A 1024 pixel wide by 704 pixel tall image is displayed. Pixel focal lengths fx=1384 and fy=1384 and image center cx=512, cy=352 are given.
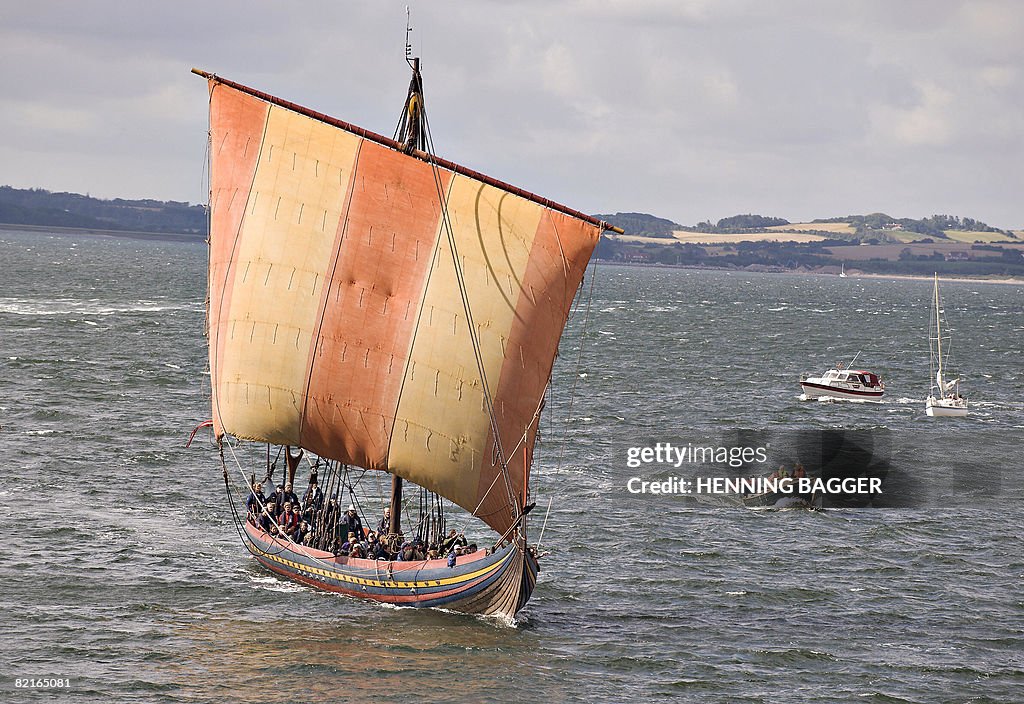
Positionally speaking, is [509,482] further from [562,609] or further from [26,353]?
[26,353]

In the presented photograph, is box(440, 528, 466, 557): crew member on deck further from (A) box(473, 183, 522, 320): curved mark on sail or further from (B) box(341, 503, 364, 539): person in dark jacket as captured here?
(A) box(473, 183, 522, 320): curved mark on sail

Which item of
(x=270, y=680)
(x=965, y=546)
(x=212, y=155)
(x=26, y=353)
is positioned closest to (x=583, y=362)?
(x=26, y=353)

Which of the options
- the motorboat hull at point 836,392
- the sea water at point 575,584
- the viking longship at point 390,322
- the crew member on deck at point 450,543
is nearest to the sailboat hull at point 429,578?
the viking longship at point 390,322

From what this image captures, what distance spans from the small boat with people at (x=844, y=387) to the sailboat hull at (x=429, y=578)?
56.0 m

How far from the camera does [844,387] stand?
91.9m

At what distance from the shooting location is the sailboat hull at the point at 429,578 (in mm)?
38812

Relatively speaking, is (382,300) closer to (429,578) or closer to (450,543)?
(450,543)

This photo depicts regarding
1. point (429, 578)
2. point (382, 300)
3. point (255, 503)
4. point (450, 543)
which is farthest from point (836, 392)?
point (429, 578)

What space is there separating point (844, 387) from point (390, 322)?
187ft

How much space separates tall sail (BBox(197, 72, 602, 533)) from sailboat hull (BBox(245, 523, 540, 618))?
2310 millimetres

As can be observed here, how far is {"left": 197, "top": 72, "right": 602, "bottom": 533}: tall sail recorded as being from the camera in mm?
40344

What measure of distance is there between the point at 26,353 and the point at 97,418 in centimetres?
2762

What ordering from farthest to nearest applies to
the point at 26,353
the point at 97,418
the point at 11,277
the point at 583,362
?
1. the point at 11,277
2. the point at 583,362
3. the point at 26,353
4. the point at 97,418

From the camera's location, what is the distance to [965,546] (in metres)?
51.2
